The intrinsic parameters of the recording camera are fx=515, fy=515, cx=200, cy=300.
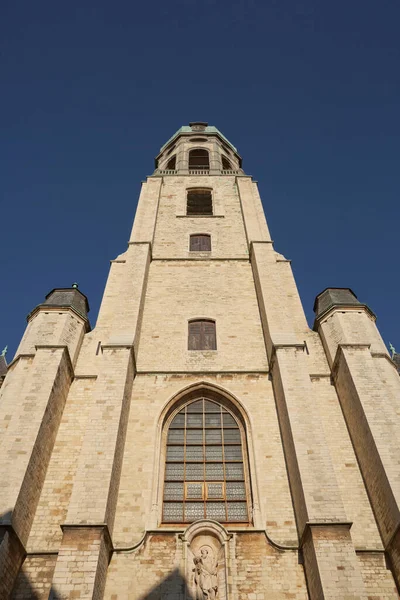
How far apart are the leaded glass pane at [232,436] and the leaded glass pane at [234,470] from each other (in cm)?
58

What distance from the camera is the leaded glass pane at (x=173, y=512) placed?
976cm

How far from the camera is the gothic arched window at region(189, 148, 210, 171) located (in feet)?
88.2

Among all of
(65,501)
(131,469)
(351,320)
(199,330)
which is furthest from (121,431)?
(351,320)

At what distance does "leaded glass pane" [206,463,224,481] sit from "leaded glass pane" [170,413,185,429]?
1224mm

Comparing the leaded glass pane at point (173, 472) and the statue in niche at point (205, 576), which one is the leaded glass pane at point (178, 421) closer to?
the leaded glass pane at point (173, 472)

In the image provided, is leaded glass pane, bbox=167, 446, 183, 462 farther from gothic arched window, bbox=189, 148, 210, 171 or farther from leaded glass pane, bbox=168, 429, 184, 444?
gothic arched window, bbox=189, 148, 210, 171

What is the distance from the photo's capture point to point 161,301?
15.0 metres

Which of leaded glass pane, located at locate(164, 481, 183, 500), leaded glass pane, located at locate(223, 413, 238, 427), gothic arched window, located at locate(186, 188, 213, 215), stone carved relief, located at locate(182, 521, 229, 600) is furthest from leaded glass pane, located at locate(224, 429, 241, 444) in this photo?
gothic arched window, located at locate(186, 188, 213, 215)

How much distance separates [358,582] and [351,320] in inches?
265

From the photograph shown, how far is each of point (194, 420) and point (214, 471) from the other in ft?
4.66

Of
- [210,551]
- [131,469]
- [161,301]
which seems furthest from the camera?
[161,301]

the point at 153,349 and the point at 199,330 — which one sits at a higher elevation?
the point at 199,330

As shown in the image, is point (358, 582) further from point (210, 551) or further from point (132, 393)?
point (132, 393)

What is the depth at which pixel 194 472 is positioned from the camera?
34.9 ft
